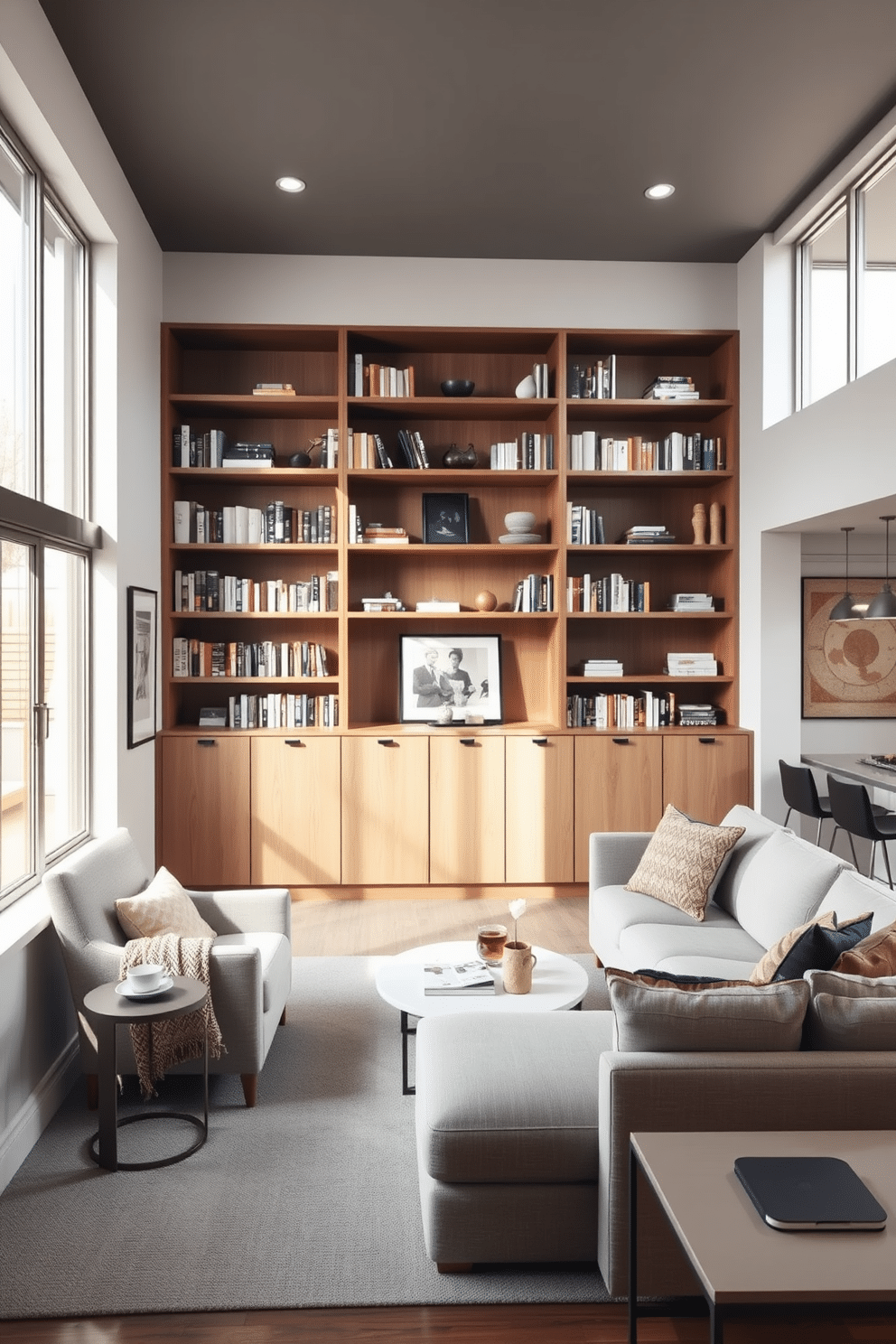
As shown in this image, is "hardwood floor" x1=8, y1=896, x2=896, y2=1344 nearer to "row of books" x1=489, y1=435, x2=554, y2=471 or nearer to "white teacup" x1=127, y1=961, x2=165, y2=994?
"white teacup" x1=127, y1=961, x2=165, y2=994

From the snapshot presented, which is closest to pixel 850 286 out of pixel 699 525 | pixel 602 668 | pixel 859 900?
pixel 699 525

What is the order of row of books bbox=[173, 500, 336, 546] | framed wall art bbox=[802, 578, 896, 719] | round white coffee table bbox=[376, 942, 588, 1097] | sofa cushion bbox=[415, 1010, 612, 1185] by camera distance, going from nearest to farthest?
sofa cushion bbox=[415, 1010, 612, 1185] < round white coffee table bbox=[376, 942, 588, 1097] < row of books bbox=[173, 500, 336, 546] < framed wall art bbox=[802, 578, 896, 719]

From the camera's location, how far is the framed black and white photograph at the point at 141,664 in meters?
4.39

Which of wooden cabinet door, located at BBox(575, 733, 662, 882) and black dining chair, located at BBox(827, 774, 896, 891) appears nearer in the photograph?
black dining chair, located at BBox(827, 774, 896, 891)

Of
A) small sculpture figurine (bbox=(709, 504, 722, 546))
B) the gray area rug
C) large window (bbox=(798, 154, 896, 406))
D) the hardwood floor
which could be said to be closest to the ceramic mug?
the gray area rug

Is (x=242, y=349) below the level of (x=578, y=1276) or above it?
above

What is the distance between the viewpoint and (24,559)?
3.21m

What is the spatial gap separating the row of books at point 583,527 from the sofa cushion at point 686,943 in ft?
8.10

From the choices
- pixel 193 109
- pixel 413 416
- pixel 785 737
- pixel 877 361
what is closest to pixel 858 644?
pixel 785 737

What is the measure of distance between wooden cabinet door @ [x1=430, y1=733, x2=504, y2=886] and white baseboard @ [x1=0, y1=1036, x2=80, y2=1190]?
237 cm

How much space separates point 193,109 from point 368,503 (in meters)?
2.30

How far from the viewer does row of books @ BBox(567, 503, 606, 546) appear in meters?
5.38

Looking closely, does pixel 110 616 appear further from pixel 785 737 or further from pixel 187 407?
pixel 785 737

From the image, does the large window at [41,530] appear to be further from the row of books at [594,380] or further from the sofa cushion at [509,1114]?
the row of books at [594,380]
